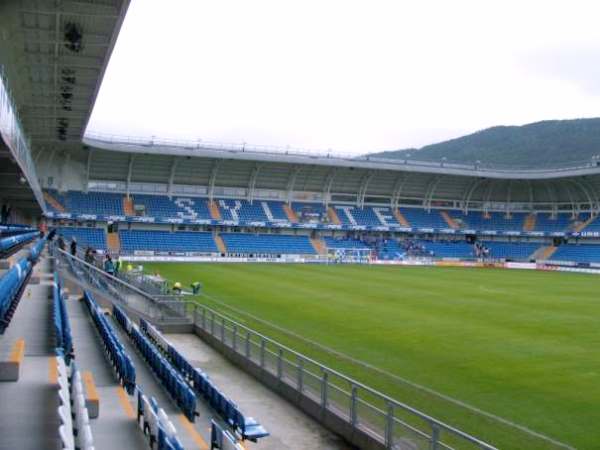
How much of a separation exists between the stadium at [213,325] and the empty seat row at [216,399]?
50 mm

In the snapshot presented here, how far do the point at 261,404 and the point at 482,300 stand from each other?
19.4 m

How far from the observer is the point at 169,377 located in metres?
11.1

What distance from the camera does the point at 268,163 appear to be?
6038cm

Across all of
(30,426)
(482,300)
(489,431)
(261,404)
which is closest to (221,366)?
(261,404)

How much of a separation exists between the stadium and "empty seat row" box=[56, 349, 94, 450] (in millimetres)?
48

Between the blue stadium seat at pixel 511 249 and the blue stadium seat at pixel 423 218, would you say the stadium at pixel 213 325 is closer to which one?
the blue stadium seat at pixel 511 249

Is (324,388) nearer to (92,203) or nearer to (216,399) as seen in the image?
(216,399)

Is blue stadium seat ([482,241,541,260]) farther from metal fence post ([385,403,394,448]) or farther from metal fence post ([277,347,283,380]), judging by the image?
metal fence post ([385,403,394,448])

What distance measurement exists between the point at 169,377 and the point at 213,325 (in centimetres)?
666

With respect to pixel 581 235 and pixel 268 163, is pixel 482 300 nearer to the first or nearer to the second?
pixel 268 163

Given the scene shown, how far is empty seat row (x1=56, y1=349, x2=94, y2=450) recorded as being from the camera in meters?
5.74

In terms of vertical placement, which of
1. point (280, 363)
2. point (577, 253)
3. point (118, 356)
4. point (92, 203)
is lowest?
point (280, 363)

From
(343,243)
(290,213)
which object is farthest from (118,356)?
(290,213)

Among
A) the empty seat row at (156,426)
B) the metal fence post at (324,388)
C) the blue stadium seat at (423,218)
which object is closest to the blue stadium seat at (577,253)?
the blue stadium seat at (423,218)
